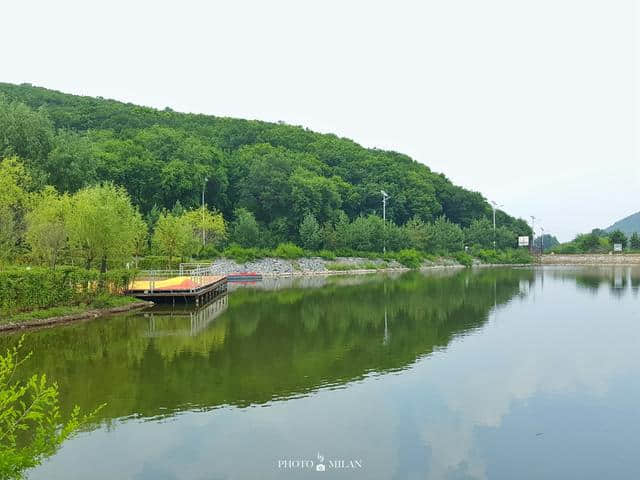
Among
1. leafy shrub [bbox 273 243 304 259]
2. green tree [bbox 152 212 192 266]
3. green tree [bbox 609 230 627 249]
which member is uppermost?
green tree [bbox 609 230 627 249]

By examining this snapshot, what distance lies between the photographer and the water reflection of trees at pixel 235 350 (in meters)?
12.9

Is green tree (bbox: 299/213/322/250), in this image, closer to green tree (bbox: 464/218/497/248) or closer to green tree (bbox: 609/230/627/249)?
green tree (bbox: 464/218/497/248)

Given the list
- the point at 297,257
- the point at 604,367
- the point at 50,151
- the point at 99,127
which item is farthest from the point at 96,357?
the point at 99,127

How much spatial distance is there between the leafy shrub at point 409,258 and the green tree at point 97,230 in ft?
155

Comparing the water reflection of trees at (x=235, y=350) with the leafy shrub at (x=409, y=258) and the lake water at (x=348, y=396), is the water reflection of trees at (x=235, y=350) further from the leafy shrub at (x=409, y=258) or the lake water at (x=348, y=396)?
the leafy shrub at (x=409, y=258)

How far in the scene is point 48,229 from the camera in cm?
2595

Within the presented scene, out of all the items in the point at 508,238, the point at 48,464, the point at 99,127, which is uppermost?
the point at 99,127

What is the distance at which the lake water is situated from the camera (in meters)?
9.02

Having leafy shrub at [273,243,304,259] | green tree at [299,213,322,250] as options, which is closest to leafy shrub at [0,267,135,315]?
leafy shrub at [273,243,304,259]

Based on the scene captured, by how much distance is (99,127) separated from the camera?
8725cm

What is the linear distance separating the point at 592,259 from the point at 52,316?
9274 cm

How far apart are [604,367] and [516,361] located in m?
2.43

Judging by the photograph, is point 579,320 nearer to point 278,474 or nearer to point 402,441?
point 402,441

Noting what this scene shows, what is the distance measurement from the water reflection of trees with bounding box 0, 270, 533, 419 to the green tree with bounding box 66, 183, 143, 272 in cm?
556
